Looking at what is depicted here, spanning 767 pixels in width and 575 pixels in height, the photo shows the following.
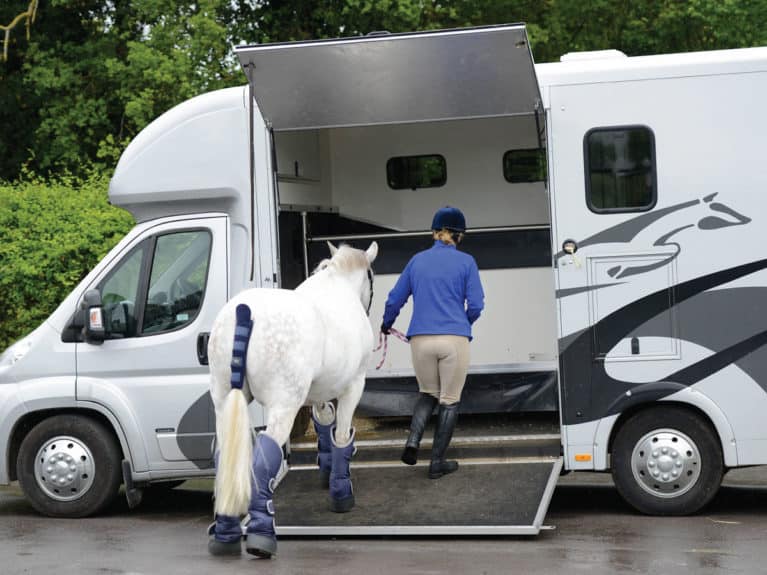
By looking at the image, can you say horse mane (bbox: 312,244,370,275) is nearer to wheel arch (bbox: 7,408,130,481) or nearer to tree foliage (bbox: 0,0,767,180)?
wheel arch (bbox: 7,408,130,481)

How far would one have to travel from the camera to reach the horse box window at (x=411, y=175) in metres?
11.1

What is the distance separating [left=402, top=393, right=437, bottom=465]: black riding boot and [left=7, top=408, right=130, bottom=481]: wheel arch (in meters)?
2.09

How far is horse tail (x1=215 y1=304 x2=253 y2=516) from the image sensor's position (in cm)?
728

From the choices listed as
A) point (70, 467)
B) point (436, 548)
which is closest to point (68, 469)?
point (70, 467)

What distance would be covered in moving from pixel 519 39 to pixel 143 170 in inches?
117

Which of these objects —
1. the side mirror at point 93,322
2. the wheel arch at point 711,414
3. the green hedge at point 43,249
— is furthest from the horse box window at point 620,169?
the green hedge at point 43,249

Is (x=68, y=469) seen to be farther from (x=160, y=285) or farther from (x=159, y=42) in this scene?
(x=159, y=42)

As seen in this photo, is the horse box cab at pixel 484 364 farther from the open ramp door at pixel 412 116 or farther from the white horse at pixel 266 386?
the white horse at pixel 266 386

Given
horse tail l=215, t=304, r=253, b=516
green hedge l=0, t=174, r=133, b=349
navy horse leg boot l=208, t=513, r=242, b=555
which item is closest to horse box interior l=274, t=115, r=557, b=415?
horse tail l=215, t=304, r=253, b=516

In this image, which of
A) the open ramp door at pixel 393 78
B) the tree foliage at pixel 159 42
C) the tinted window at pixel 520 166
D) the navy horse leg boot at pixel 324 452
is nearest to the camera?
the open ramp door at pixel 393 78

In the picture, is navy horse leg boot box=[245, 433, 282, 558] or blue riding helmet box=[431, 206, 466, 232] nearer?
navy horse leg boot box=[245, 433, 282, 558]

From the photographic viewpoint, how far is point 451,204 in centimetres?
1108

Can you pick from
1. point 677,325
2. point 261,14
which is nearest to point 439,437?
point 677,325

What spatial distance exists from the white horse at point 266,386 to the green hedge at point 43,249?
21.1 feet
